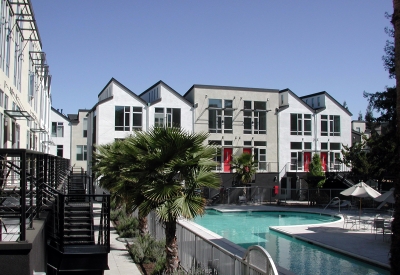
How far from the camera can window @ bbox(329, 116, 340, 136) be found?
44219 mm

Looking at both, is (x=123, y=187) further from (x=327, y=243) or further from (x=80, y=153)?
(x=80, y=153)

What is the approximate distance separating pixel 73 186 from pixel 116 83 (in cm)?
1693

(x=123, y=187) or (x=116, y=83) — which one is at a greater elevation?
(x=116, y=83)

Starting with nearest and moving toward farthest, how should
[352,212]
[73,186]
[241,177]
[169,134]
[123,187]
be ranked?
[169,134]
[123,187]
[73,186]
[352,212]
[241,177]

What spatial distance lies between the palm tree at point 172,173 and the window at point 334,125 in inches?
1389

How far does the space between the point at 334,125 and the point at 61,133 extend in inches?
1133

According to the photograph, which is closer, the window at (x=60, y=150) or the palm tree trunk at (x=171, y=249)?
the palm tree trunk at (x=171, y=249)

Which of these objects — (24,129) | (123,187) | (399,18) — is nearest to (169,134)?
(123,187)

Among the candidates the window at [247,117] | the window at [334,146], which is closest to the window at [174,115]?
the window at [247,117]

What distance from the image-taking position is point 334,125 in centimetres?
4441

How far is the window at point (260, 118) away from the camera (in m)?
41.7

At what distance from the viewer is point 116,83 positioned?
3772 centimetres

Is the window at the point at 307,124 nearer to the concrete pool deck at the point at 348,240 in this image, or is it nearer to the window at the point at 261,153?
the window at the point at 261,153

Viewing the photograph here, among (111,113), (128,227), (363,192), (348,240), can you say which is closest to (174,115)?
(111,113)
